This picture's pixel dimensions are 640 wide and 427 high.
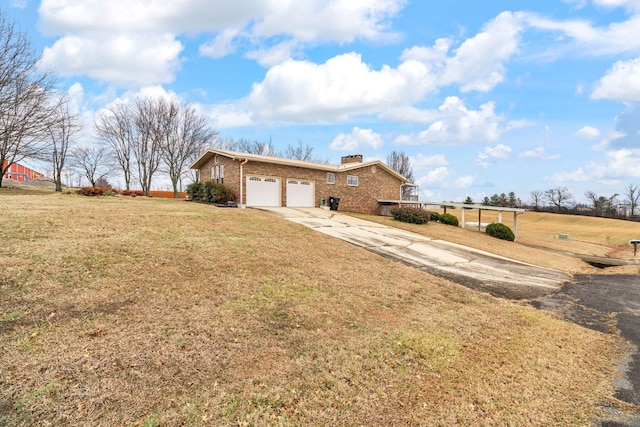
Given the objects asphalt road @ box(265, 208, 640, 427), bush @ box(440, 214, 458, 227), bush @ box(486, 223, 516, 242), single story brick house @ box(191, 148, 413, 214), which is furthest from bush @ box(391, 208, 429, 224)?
asphalt road @ box(265, 208, 640, 427)

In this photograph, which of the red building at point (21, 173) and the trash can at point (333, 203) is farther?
the red building at point (21, 173)

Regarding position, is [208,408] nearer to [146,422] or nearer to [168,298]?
[146,422]

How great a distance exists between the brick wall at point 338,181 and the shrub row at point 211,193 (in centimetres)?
52

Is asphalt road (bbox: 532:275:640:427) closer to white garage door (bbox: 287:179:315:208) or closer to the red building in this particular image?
white garage door (bbox: 287:179:315:208)

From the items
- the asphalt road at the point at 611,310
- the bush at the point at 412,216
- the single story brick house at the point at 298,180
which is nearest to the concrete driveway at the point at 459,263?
the asphalt road at the point at 611,310

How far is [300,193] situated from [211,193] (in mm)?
5650

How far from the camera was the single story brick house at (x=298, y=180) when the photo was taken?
20266 millimetres

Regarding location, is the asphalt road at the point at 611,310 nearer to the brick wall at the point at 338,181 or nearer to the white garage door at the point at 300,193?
the white garage door at the point at 300,193

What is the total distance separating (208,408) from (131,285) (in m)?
3.27

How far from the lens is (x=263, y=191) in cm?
2069

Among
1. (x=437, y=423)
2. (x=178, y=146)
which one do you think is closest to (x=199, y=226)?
(x=437, y=423)

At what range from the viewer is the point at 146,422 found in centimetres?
277

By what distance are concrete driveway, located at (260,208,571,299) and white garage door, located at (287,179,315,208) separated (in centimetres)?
564

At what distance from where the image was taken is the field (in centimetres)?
308
